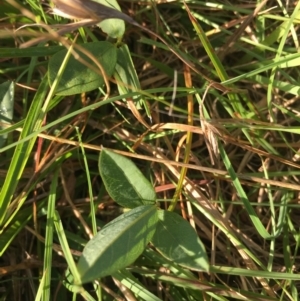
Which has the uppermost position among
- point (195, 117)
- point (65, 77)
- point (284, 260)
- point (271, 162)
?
point (65, 77)

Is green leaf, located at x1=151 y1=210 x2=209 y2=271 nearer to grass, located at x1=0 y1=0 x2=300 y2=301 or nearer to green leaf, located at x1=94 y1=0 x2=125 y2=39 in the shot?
grass, located at x1=0 y1=0 x2=300 y2=301

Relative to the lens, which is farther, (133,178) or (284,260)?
(284,260)

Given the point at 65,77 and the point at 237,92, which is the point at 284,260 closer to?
the point at 237,92

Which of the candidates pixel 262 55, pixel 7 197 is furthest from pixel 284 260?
pixel 7 197

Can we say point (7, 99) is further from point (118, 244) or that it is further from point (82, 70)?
point (118, 244)

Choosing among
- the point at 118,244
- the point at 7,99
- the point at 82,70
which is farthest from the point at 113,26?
the point at 118,244

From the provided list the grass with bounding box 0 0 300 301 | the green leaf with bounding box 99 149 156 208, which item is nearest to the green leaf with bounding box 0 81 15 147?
the grass with bounding box 0 0 300 301
